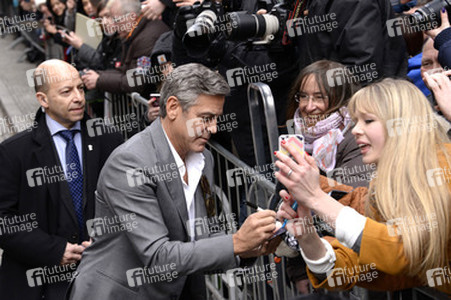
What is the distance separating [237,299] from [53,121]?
5.64 ft

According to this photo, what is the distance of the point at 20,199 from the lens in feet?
13.1

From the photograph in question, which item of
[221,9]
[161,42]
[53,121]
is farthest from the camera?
[161,42]

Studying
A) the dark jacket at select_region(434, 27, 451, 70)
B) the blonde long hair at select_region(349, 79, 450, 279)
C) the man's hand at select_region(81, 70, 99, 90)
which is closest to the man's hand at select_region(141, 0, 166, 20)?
the man's hand at select_region(81, 70, 99, 90)

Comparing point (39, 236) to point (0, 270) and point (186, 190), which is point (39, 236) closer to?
point (0, 270)

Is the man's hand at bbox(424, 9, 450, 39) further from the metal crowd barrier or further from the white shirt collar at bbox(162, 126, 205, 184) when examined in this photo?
the white shirt collar at bbox(162, 126, 205, 184)

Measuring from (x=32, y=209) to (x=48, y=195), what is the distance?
131 millimetres

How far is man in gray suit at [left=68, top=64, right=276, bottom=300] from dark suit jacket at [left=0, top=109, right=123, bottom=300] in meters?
0.75

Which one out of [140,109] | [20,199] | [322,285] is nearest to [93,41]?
[140,109]

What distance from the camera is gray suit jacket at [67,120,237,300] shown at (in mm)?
2922

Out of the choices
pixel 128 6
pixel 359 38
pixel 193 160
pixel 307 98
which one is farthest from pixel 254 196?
pixel 128 6

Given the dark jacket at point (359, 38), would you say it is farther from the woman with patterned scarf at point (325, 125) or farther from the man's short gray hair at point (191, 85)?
the man's short gray hair at point (191, 85)

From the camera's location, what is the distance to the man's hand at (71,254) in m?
4.02

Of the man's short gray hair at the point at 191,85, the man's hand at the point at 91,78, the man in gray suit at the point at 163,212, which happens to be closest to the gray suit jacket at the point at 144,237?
the man in gray suit at the point at 163,212

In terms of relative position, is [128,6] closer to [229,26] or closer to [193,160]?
[229,26]
